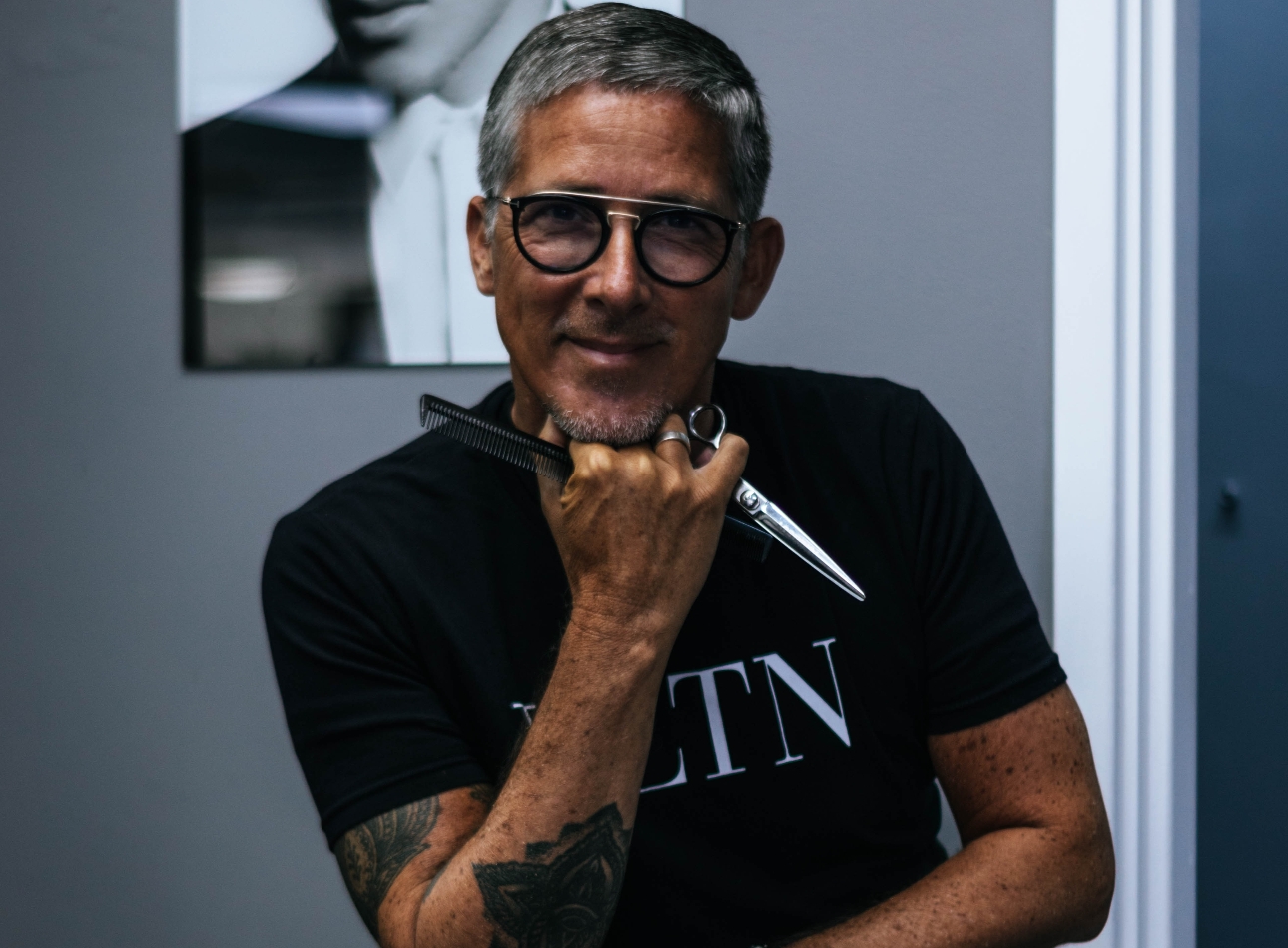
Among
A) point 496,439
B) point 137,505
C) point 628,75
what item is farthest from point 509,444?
point 137,505

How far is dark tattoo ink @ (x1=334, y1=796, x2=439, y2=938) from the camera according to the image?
73 cm

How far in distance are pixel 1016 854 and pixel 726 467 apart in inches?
16.7

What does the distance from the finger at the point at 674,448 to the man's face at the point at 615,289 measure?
0.02m

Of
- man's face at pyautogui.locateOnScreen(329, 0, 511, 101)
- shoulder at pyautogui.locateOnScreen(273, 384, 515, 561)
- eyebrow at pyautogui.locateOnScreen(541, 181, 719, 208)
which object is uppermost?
man's face at pyautogui.locateOnScreen(329, 0, 511, 101)

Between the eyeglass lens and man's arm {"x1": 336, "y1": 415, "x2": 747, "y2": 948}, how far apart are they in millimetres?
177

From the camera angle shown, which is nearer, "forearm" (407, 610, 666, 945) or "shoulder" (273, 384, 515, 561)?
"forearm" (407, 610, 666, 945)

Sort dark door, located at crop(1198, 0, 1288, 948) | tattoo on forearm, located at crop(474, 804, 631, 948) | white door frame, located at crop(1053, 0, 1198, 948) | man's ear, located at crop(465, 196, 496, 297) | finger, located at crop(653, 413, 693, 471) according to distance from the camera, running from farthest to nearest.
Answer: dark door, located at crop(1198, 0, 1288, 948), white door frame, located at crop(1053, 0, 1198, 948), man's ear, located at crop(465, 196, 496, 297), finger, located at crop(653, 413, 693, 471), tattoo on forearm, located at crop(474, 804, 631, 948)

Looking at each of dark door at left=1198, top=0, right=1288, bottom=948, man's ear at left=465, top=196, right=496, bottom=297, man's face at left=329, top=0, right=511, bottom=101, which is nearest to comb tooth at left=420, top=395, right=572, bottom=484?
man's ear at left=465, top=196, right=496, bottom=297

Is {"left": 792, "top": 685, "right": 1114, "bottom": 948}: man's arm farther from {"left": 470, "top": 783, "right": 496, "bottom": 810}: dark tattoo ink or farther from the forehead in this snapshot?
the forehead

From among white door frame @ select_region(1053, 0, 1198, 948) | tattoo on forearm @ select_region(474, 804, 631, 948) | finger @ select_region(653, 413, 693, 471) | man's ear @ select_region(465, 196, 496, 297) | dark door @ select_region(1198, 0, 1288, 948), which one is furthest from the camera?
dark door @ select_region(1198, 0, 1288, 948)

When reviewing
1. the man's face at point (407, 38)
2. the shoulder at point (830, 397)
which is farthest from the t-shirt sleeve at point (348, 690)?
the man's face at point (407, 38)

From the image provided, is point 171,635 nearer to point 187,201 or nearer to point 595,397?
point 187,201

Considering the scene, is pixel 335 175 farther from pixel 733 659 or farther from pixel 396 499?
pixel 733 659

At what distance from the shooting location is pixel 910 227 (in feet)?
3.73
